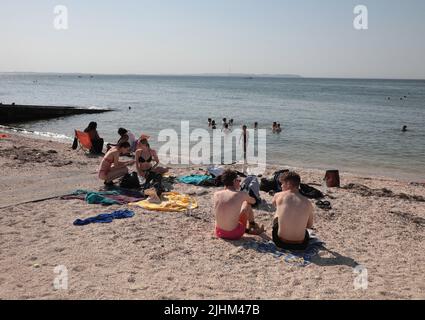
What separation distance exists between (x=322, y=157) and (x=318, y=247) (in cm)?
1156

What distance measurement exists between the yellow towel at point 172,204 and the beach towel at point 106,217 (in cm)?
50

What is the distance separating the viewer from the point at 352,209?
8008mm

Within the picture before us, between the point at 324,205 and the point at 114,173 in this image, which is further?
the point at 114,173

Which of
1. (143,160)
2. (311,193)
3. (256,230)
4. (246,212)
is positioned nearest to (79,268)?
(246,212)

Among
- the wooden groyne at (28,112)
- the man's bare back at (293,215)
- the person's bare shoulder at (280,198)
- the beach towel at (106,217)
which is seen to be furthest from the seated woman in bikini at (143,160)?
the wooden groyne at (28,112)

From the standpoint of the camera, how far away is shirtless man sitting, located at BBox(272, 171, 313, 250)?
546 centimetres

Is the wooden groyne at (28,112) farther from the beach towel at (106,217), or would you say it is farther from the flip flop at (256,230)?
the flip flop at (256,230)

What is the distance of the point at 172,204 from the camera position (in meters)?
7.57

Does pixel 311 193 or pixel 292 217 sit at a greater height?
pixel 292 217

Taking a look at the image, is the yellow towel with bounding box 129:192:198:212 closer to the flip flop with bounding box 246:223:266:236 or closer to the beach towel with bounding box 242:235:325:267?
the flip flop with bounding box 246:223:266:236

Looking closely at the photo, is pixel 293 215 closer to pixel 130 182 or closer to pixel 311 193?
pixel 311 193

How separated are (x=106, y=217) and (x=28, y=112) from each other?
81.8 ft

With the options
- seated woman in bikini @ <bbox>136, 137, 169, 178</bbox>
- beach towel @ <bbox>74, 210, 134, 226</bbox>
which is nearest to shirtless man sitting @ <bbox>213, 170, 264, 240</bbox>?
beach towel @ <bbox>74, 210, 134, 226</bbox>
